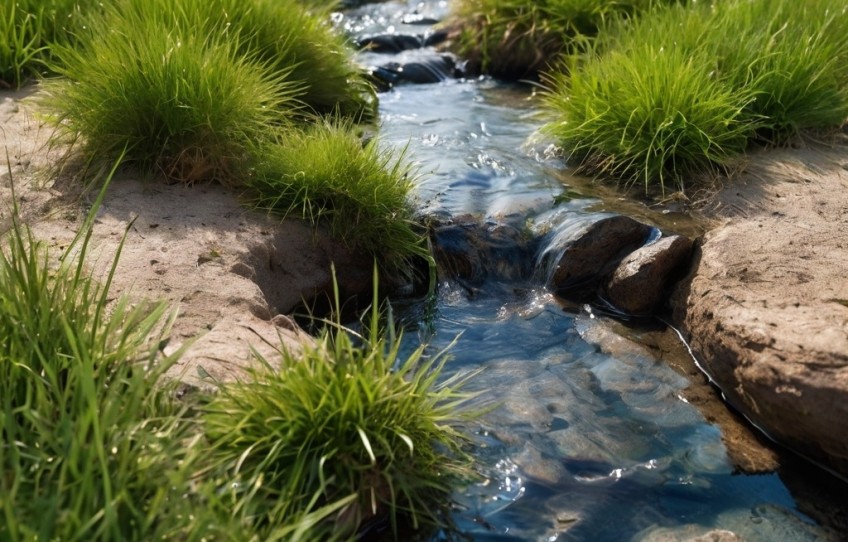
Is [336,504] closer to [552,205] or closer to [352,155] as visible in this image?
[352,155]

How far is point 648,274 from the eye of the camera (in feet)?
16.2

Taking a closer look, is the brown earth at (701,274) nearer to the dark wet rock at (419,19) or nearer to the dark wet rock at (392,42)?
the dark wet rock at (392,42)

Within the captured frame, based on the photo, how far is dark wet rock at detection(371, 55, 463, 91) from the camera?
28.5 ft

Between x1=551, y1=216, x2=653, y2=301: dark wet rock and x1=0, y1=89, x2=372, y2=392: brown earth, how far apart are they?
1.09m

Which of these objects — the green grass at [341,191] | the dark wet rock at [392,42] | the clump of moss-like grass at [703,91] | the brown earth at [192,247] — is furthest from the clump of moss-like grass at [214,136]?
the dark wet rock at [392,42]

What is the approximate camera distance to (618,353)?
14.9 feet

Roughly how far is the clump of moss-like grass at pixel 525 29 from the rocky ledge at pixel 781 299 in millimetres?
2577

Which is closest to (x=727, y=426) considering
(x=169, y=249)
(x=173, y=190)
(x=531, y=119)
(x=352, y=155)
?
(x=352, y=155)

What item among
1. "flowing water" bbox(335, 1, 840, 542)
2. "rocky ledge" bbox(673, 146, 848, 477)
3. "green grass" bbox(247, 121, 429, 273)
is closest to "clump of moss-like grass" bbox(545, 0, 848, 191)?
"rocky ledge" bbox(673, 146, 848, 477)

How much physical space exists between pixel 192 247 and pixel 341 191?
83 cm

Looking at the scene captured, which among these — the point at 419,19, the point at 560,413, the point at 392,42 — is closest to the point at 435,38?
the point at 392,42

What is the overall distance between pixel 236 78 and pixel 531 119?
118 inches

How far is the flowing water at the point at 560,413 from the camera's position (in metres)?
3.42

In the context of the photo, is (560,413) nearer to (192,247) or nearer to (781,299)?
(781,299)
